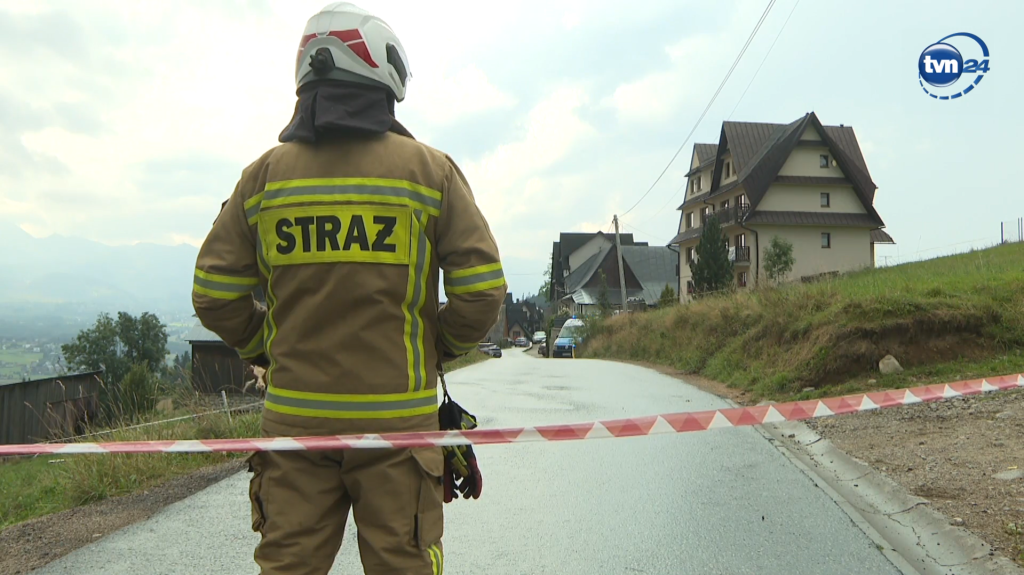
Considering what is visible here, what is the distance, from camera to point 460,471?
2.36m

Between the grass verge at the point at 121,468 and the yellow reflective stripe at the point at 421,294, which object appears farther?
the grass verge at the point at 121,468

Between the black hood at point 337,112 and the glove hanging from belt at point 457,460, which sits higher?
the black hood at point 337,112

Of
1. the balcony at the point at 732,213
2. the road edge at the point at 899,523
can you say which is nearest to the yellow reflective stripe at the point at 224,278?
the road edge at the point at 899,523

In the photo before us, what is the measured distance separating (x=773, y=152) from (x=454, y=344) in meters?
39.8

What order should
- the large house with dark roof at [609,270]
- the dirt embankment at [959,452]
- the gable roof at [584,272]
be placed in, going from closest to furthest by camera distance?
1. the dirt embankment at [959,452]
2. the large house with dark roof at [609,270]
3. the gable roof at [584,272]

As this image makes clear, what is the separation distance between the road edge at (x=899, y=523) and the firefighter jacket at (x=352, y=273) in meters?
2.94

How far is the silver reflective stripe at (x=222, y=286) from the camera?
7.56 ft

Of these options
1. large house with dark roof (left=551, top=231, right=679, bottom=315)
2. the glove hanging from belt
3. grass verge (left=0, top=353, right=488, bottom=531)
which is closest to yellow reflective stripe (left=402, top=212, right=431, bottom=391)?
the glove hanging from belt

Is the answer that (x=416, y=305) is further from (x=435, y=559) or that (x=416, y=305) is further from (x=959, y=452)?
(x=959, y=452)

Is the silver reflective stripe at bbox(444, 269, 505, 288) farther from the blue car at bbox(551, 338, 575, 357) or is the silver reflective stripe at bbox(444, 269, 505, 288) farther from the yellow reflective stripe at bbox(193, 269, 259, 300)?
the blue car at bbox(551, 338, 575, 357)

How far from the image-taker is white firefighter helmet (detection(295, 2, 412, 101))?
2.28 meters

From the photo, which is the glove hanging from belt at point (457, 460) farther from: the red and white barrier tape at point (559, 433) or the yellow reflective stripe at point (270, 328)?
the yellow reflective stripe at point (270, 328)

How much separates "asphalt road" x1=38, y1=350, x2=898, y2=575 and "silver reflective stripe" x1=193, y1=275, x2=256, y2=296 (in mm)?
2060

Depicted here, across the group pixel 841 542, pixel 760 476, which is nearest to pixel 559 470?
pixel 760 476
